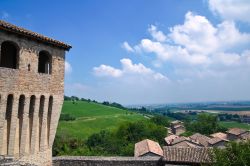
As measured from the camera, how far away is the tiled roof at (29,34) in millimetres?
14868

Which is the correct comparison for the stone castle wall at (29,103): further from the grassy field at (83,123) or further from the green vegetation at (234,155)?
the grassy field at (83,123)

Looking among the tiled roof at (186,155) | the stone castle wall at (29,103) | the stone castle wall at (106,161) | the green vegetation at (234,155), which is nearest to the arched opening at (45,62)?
the stone castle wall at (29,103)

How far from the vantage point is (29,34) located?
1611 cm

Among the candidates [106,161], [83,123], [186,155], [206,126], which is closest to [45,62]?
[106,161]

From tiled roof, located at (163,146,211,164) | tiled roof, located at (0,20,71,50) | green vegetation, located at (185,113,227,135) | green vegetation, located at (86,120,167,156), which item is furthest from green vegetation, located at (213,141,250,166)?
green vegetation, located at (185,113,227,135)

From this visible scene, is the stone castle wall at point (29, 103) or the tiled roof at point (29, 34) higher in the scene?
the tiled roof at point (29, 34)

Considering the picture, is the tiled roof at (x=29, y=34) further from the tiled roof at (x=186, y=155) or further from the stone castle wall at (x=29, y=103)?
the tiled roof at (x=186, y=155)

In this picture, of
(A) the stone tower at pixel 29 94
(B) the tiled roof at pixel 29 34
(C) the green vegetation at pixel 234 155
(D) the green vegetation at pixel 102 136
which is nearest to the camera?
(B) the tiled roof at pixel 29 34

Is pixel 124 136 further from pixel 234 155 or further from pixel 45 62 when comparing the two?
pixel 45 62

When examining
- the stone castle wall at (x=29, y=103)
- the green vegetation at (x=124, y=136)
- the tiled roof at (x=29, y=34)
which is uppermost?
the tiled roof at (x=29, y=34)

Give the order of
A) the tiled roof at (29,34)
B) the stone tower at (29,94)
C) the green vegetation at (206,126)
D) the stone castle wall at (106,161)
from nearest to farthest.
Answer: the tiled roof at (29,34)
the stone tower at (29,94)
the stone castle wall at (106,161)
the green vegetation at (206,126)

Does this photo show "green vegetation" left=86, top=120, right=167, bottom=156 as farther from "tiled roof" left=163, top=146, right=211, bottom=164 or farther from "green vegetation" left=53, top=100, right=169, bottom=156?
"tiled roof" left=163, top=146, right=211, bottom=164

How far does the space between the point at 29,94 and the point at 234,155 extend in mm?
12207

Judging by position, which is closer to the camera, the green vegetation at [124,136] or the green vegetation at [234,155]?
the green vegetation at [234,155]
